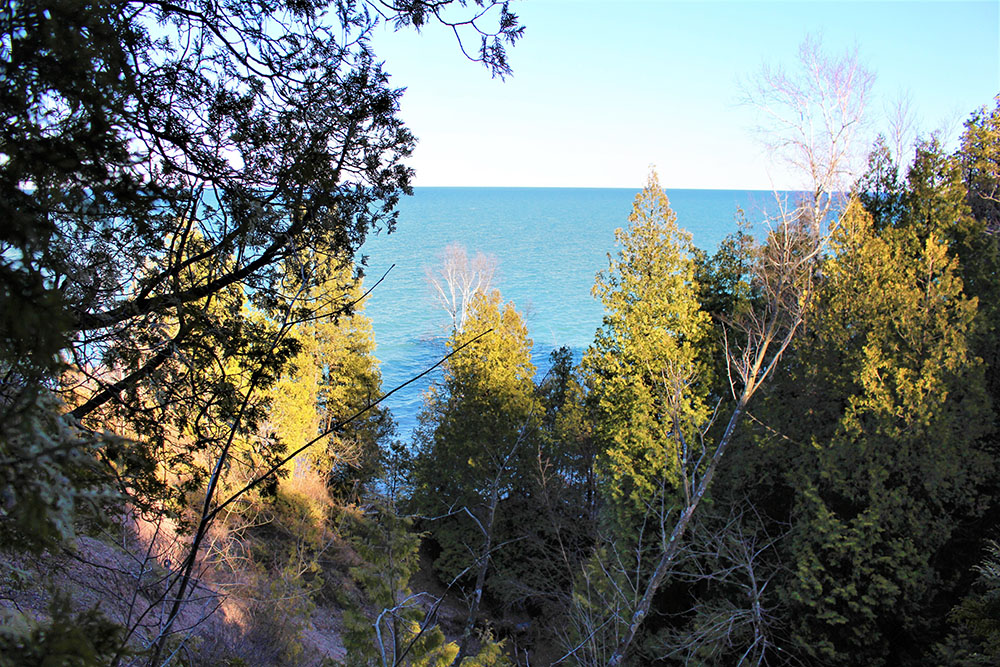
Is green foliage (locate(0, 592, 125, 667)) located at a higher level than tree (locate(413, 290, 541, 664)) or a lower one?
higher

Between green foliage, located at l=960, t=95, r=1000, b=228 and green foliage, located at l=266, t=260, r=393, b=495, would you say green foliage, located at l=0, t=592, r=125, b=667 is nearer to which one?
green foliage, located at l=266, t=260, r=393, b=495

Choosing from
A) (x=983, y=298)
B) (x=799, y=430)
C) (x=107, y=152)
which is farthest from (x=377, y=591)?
(x=983, y=298)

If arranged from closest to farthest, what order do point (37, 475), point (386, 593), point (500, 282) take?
point (37, 475) → point (386, 593) → point (500, 282)

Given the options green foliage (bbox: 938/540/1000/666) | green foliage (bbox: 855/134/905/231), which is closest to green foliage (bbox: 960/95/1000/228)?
green foliage (bbox: 855/134/905/231)

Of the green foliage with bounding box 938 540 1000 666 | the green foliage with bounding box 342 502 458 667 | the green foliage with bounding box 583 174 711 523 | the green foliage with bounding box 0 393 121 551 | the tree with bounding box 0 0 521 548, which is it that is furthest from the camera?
the green foliage with bounding box 583 174 711 523

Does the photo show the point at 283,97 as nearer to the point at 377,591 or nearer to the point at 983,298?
the point at 377,591

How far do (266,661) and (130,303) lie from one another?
31.1 ft

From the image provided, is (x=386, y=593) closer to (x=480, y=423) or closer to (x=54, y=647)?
(x=54, y=647)

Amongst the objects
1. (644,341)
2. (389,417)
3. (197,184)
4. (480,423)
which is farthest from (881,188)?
(197,184)

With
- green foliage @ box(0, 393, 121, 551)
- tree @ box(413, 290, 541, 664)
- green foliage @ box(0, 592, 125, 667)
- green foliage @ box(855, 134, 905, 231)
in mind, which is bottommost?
tree @ box(413, 290, 541, 664)

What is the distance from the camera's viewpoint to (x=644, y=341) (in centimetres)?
1762

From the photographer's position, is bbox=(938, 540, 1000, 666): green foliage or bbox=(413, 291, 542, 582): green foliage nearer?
bbox=(938, 540, 1000, 666): green foliage

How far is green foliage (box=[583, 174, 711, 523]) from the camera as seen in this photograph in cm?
1742

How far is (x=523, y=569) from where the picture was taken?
21.6 m
